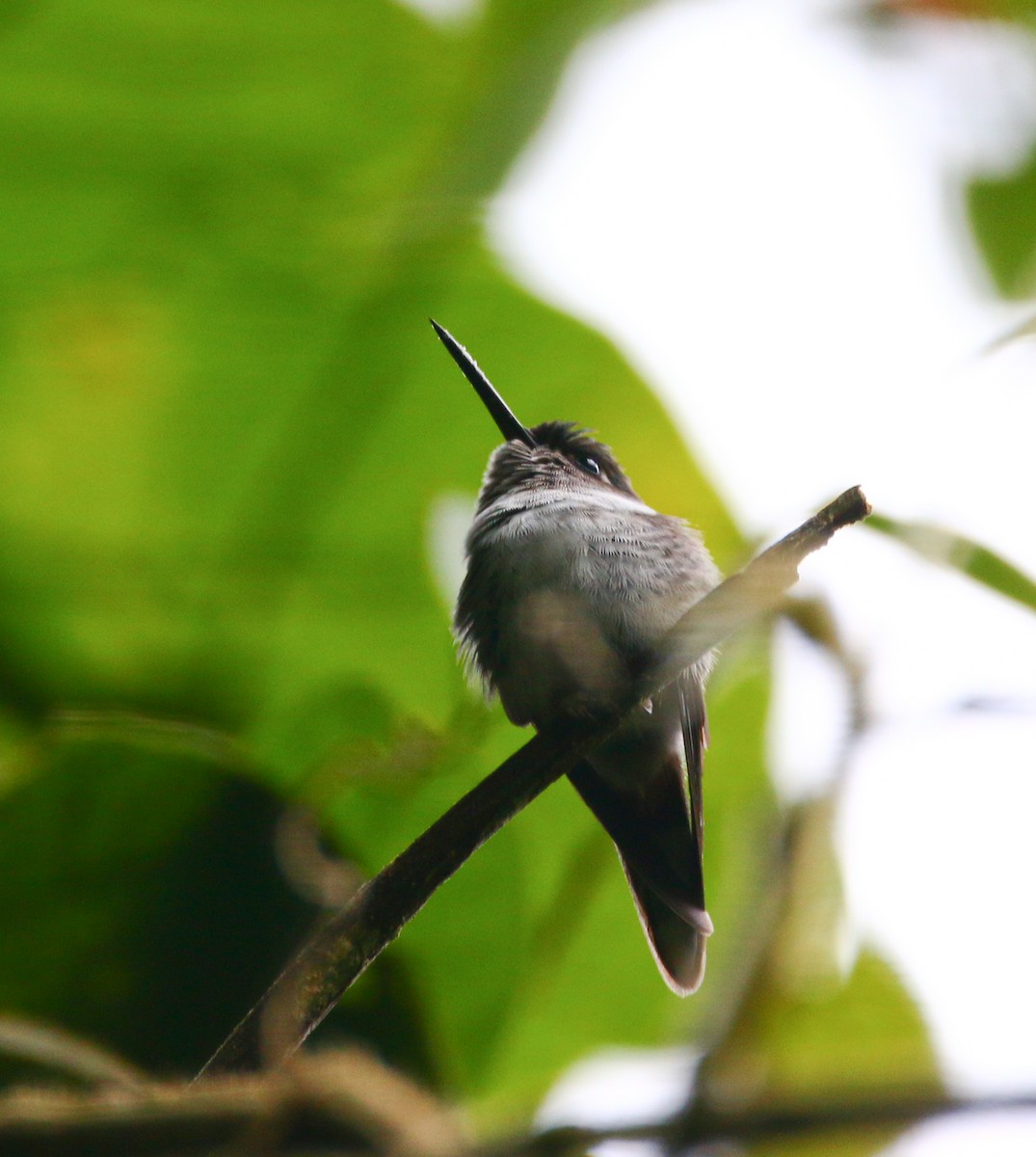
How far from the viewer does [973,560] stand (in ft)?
3.74

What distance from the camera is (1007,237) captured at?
1.34 meters

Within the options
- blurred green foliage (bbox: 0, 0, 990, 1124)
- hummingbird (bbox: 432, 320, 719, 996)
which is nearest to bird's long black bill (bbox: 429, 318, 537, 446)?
blurred green foliage (bbox: 0, 0, 990, 1124)

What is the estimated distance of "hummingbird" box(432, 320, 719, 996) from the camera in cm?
238

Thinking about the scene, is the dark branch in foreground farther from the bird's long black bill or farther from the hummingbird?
the hummingbird

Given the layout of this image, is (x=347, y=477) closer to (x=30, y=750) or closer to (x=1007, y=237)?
(x=30, y=750)

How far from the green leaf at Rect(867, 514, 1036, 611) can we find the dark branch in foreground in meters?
0.11

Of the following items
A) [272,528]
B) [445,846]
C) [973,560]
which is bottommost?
[973,560]

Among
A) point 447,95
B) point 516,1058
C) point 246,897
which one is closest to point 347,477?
point 447,95

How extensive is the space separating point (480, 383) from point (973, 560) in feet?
3.01

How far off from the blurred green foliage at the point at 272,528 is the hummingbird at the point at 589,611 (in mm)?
439

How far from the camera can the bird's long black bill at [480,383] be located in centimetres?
178

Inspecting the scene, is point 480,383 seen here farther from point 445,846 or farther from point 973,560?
point 445,846

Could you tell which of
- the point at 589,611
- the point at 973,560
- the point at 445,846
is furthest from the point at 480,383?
the point at 445,846

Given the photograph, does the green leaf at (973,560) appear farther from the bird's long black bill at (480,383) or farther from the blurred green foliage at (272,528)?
the bird's long black bill at (480,383)
